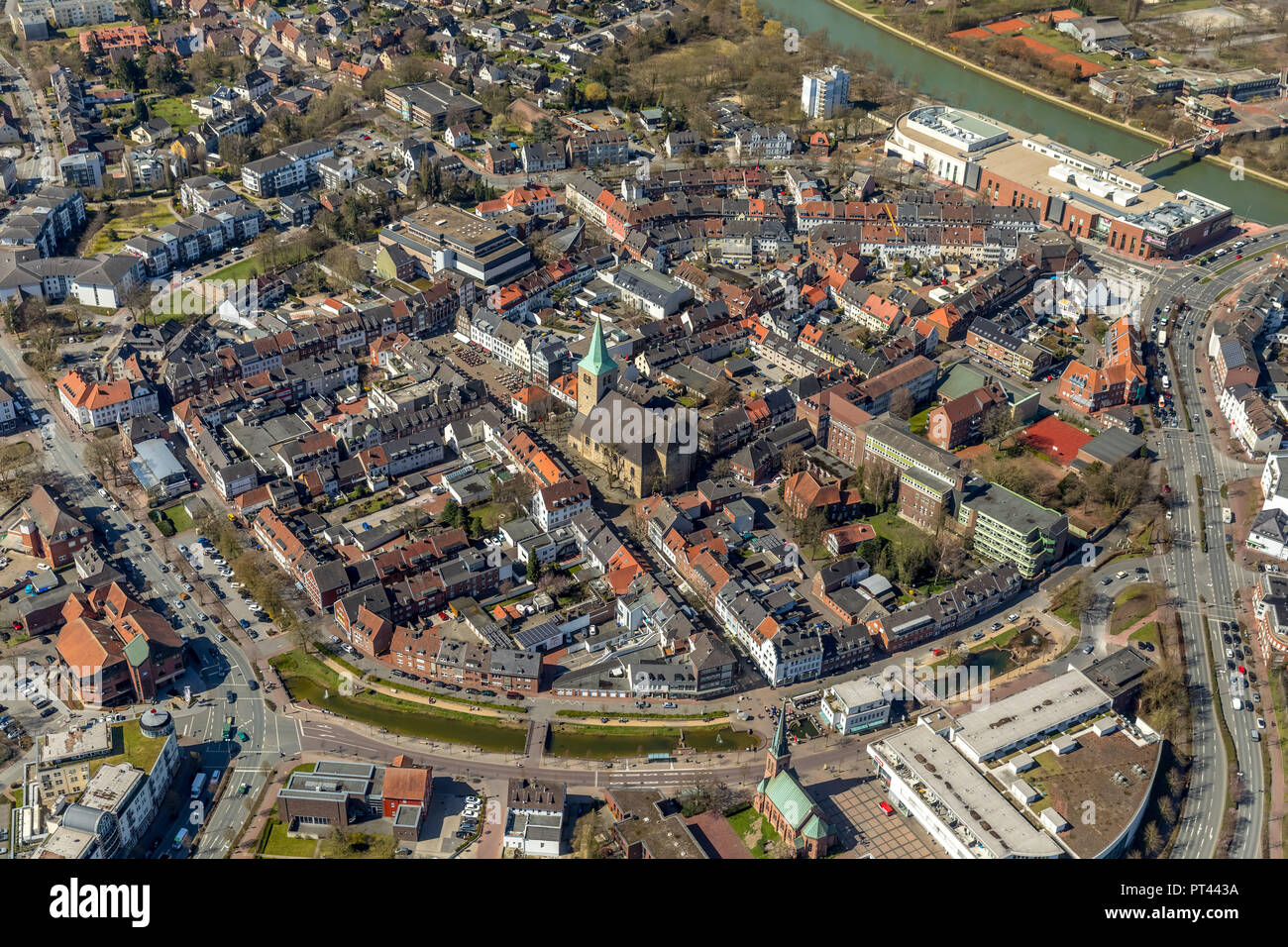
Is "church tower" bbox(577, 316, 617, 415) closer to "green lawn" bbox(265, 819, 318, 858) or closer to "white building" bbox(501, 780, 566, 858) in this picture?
"white building" bbox(501, 780, 566, 858)

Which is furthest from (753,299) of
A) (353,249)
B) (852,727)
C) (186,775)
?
(186,775)

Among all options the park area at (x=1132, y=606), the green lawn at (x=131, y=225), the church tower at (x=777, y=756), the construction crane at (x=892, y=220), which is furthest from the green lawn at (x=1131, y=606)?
the green lawn at (x=131, y=225)

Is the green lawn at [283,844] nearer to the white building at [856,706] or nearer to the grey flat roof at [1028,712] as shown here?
the white building at [856,706]

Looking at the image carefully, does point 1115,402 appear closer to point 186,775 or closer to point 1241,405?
point 1241,405

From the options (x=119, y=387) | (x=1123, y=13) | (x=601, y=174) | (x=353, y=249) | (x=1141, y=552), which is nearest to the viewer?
(x=1141, y=552)

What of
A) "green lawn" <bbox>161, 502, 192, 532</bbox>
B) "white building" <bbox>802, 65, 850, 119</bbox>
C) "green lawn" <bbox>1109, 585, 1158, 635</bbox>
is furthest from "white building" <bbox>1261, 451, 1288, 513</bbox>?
"green lawn" <bbox>161, 502, 192, 532</bbox>

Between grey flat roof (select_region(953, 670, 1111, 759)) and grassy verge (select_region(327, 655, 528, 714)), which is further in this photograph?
grassy verge (select_region(327, 655, 528, 714))
